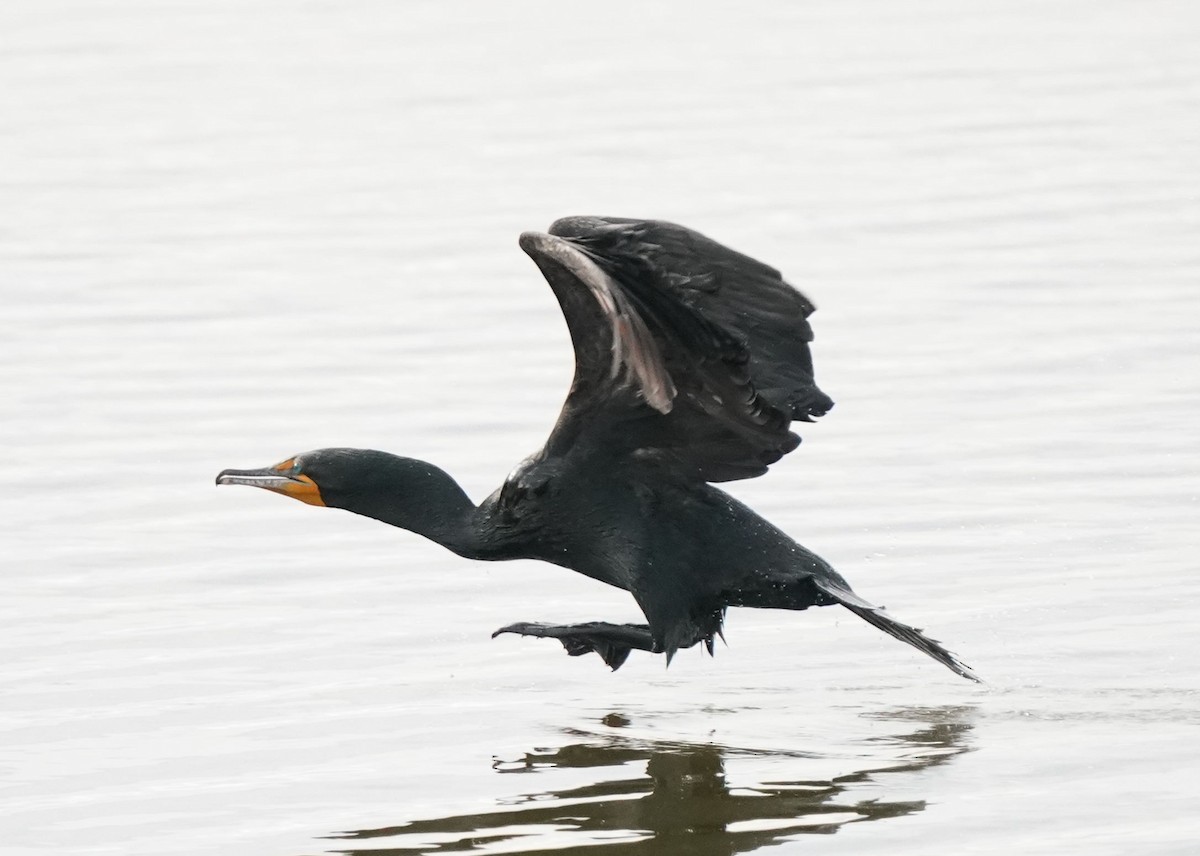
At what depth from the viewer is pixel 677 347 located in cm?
652

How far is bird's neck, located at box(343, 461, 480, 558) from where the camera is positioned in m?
7.33

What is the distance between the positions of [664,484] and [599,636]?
495mm

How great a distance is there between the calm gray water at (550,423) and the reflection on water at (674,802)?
16 mm

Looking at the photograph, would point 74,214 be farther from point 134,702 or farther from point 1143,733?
point 1143,733

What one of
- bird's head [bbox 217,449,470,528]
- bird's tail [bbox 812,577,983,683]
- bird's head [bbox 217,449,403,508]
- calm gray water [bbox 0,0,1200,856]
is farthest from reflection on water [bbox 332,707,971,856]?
bird's head [bbox 217,449,403,508]

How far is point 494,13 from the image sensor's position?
1947 cm

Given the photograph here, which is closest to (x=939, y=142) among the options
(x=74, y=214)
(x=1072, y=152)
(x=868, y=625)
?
(x=1072, y=152)

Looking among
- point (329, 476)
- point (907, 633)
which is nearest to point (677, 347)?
point (907, 633)

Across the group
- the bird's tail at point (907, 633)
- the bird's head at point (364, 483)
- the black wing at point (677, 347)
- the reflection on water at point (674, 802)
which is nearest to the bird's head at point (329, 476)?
the bird's head at point (364, 483)

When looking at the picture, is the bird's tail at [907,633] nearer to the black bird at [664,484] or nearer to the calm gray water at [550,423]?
the black bird at [664,484]

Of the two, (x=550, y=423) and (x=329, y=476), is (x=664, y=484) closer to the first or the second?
(x=329, y=476)

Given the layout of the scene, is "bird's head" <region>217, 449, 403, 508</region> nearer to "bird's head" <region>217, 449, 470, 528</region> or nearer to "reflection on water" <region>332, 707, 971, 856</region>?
"bird's head" <region>217, 449, 470, 528</region>

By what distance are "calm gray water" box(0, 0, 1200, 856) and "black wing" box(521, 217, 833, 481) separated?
78 centimetres

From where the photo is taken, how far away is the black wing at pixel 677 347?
20.3 ft
